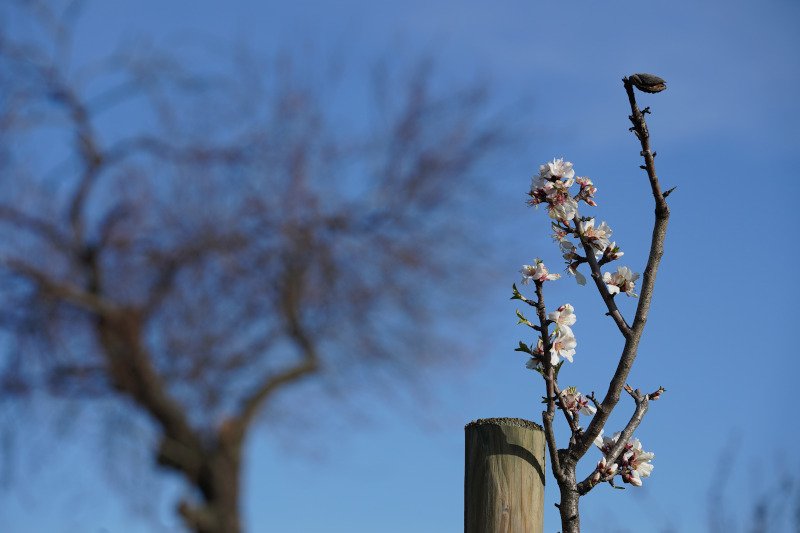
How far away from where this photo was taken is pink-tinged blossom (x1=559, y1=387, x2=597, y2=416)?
61.2 inches

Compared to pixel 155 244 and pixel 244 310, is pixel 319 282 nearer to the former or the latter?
pixel 244 310

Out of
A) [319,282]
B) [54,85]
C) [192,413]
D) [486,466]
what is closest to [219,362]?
[192,413]

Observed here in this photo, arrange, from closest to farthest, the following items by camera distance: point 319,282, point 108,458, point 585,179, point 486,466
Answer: point 486,466, point 585,179, point 108,458, point 319,282

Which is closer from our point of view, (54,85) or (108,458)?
(108,458)

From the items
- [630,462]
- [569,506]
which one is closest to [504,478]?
[569,506]

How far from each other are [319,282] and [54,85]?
2.14 metres

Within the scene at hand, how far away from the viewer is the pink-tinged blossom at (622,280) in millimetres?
1577

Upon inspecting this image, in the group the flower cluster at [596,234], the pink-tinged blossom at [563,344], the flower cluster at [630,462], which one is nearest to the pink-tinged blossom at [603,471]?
the flower cluster at [630,462]

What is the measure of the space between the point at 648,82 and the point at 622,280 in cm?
36

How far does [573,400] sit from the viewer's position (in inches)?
61.2

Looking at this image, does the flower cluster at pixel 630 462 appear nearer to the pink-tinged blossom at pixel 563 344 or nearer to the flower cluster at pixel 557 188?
the pink-tinged blossom at pixel 563 344

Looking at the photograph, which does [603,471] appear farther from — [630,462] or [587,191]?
[587,191]

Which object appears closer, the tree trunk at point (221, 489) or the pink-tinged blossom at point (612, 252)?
the pink-tinged blossom at point (612, 252)

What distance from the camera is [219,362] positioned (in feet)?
17.5
